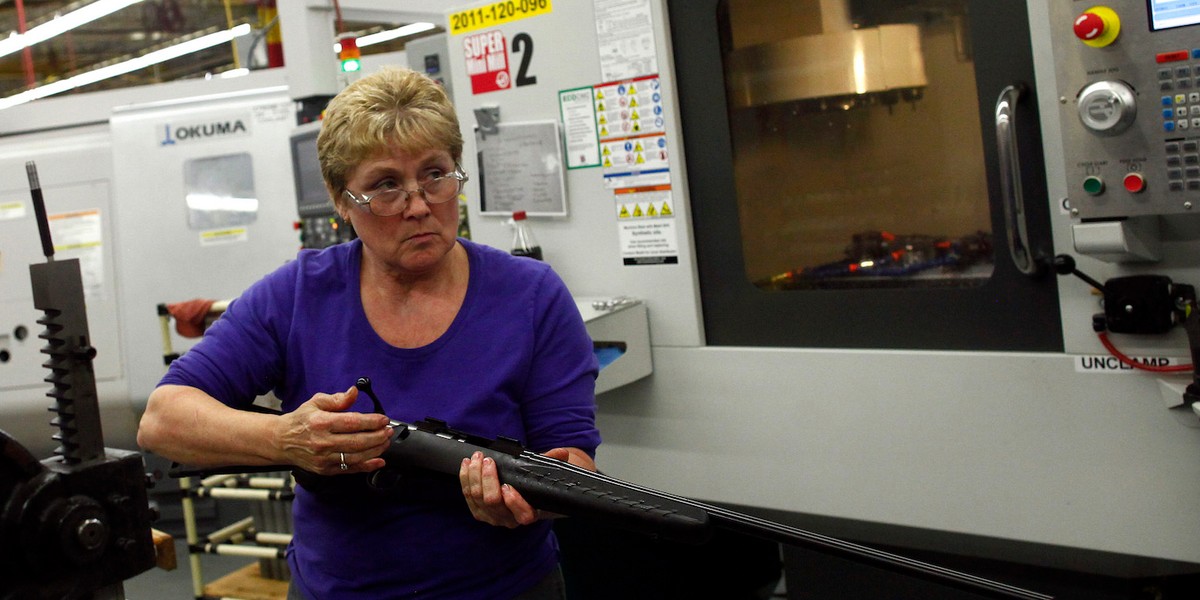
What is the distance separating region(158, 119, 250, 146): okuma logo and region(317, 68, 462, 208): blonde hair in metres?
2.59

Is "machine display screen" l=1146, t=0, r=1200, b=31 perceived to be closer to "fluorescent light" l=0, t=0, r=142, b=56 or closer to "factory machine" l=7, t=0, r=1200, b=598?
"factory machine" l=7, t=0, r=1200, b=598

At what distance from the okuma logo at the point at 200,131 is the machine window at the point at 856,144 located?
7.39 feet

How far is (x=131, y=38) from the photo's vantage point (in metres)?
9.58

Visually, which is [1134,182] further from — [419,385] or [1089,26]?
[419,385]

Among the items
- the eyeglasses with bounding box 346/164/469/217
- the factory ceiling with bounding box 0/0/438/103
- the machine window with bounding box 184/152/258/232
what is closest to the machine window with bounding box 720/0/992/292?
the eyeglasses with bounding box 346/164/469/217

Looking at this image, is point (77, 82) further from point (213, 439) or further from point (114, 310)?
point (213, 439)

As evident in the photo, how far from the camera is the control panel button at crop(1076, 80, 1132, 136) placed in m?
1.61

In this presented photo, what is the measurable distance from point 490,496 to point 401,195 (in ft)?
1.42

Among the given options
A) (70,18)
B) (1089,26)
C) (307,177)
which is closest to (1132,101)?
(1089,26)

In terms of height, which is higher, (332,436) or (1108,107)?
(1108,107)

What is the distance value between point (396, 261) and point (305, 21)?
1.99 metres

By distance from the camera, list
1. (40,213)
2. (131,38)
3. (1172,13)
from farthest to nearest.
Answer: (131,38) → (1172,13) → (40,213)

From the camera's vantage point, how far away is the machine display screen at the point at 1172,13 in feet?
5.08

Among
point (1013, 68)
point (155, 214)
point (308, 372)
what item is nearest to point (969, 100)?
point (1013, 68)
